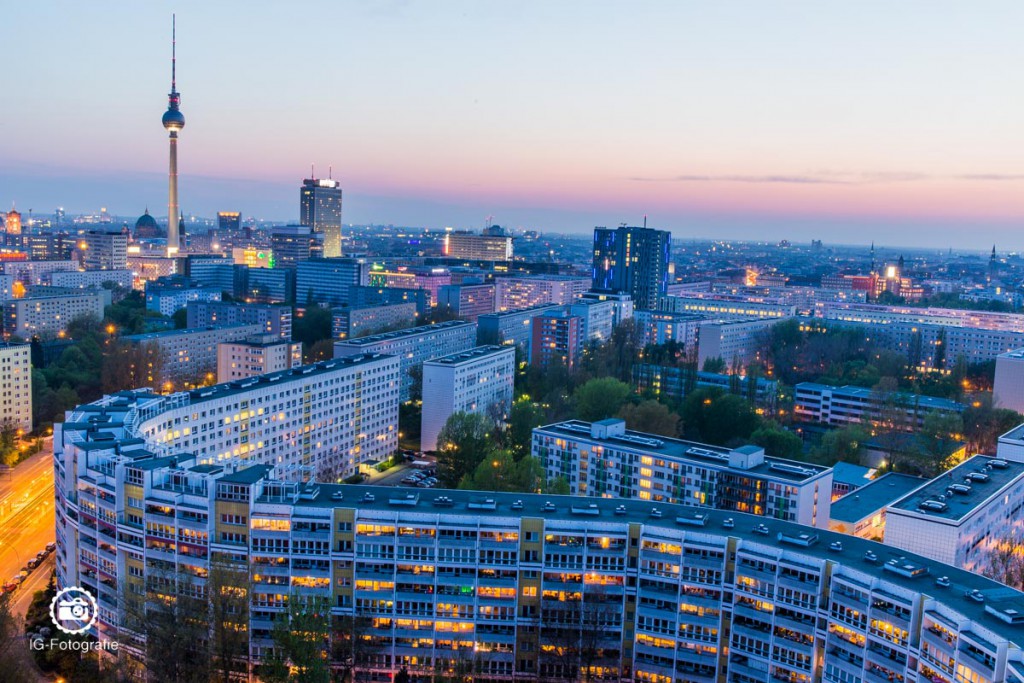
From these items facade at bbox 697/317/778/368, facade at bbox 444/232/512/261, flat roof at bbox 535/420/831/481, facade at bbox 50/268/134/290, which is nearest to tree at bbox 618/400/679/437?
flat roof at bbox 535/420/831/481

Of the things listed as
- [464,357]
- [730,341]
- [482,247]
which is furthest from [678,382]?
[482,247]

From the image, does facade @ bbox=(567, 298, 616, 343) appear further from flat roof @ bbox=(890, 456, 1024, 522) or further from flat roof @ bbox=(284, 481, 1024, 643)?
flat roof @ bbox=(284, 481, 1024, 643)

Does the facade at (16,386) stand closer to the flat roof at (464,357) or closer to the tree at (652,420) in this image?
the flat roof at (464,357)

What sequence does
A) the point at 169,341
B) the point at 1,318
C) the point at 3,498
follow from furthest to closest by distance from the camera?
the point at 1,318
the point at 169,341
the point at 3,498

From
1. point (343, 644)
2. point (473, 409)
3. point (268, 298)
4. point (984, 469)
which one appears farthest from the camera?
point (268, 298)

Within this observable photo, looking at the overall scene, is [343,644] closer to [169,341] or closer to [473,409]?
[473,409]

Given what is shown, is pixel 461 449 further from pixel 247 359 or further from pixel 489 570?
pixel 247 359

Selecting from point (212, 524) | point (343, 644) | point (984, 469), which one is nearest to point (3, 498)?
point (212, 524)
